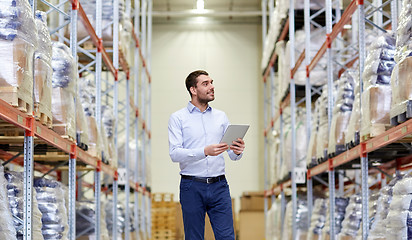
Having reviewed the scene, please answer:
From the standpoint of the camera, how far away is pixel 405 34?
19.8ft

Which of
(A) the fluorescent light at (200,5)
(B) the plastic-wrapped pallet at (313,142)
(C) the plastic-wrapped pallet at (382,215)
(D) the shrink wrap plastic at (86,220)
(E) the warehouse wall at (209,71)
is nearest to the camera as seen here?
(C) the plastic-wrapped pallet at (382,215)

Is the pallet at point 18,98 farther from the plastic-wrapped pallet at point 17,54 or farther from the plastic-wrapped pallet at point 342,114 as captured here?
the plastic-wrapped pallet at point 342,114

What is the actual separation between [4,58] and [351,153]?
14.5 feet

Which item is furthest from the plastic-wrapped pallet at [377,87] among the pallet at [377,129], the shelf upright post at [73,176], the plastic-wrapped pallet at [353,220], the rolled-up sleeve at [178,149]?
the shelf upright post at [73,176]

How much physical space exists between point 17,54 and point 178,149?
1461mm

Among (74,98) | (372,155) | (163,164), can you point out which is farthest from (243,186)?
(74,98)

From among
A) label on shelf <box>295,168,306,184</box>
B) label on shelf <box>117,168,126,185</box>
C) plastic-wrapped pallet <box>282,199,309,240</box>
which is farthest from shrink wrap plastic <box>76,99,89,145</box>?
plastic-wrapped pallet <box>282,199,309,240</box>

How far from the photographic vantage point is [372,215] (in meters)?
7.64

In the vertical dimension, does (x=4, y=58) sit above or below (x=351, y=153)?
above

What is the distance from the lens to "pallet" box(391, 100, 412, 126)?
5.59 metres

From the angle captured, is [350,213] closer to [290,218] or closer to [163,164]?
[290,218]

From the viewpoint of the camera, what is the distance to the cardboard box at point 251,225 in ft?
58.1

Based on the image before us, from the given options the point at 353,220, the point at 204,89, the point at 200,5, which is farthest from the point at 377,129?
the point at 200,5

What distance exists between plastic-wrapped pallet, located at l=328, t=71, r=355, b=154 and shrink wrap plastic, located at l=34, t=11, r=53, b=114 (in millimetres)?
4080
